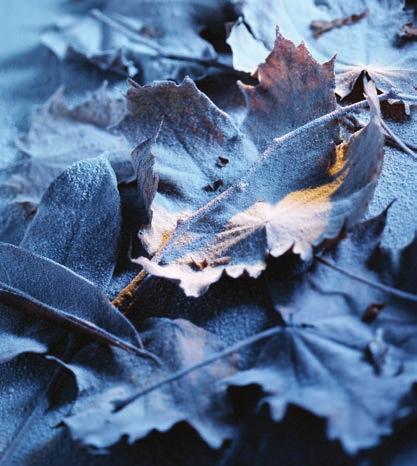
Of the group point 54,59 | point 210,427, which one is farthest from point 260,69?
point 54,59

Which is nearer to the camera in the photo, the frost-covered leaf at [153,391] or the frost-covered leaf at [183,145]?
the frost-covered leaf at [153,391]

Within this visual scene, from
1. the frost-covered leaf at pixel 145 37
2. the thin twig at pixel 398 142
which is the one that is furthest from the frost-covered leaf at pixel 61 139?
the thin twig at pixel 398 142

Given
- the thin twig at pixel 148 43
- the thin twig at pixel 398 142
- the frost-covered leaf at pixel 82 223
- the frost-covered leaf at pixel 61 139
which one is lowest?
the frost-covered leaf at pixel 61 139

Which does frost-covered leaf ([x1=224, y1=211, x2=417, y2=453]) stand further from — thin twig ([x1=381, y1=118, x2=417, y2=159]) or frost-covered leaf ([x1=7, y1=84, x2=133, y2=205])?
frost-covered leaf ([x1=7, y1=84, x2=133, y2=205])

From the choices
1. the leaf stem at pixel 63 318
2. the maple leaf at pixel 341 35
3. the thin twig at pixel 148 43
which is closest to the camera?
the leaf stem at pixel 63 318

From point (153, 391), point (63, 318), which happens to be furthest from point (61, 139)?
point (153, 391)

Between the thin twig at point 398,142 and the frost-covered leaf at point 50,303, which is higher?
the thin twig at point 398,142

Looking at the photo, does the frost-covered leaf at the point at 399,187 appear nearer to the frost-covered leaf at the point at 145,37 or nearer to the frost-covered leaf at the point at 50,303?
the frost-covered leaf at the point at 50,303

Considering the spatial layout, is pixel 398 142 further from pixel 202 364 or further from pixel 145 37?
pixel 145 37

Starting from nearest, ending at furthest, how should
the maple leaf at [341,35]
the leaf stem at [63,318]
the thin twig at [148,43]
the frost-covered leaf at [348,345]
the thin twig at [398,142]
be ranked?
1. the frost-covered leaf at [348,345]
2. the leaf stem at [63,318]
3. the thin twig at [398,142]
4. the maple leaf at [341,35]
5. the thin twig at [148,43]
